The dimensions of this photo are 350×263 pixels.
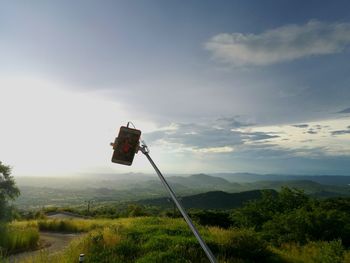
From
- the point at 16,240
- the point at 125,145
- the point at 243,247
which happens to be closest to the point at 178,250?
the point at 243,247

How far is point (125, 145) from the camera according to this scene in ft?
17.6

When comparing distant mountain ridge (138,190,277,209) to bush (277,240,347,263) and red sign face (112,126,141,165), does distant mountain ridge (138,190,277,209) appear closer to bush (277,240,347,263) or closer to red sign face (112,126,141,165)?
bush (277,240,347,263)

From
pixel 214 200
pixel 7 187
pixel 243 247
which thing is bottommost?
pixel 214 200

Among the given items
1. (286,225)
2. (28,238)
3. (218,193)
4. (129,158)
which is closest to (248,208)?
(286,225)

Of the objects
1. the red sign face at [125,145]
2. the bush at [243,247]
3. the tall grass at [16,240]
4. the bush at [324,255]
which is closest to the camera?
the red sign face at [125,145]

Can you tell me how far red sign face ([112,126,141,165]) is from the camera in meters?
5.36

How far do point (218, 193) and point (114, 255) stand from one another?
170 m

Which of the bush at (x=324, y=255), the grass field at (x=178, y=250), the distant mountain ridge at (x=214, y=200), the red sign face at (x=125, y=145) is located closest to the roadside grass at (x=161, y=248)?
the grass field at (x=178, y=250)

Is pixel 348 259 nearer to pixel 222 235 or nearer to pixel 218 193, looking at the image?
pixel 222 235

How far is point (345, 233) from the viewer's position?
23141 mm

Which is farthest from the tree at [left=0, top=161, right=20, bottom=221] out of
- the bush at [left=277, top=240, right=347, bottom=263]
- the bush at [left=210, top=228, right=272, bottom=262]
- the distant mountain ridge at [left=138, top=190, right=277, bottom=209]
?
the distant mountain ridge at [left=138, top=190, right=277, bottom=209]

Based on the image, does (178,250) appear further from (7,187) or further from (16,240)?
(7,187)

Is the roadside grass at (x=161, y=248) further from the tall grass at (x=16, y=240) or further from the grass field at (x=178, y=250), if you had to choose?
the tall grass at (x=16, y=240)

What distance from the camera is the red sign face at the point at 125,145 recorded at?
211 inches
